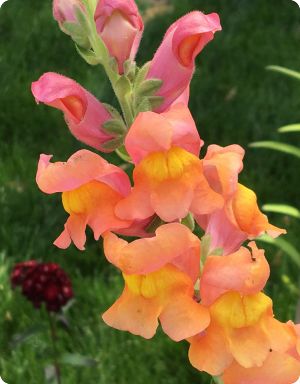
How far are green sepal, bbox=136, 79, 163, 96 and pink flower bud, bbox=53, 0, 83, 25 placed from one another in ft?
0.28

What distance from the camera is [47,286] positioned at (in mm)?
1492

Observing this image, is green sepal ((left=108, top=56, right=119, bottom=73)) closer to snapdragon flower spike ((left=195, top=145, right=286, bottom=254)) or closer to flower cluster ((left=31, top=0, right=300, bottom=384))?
flower cluster ((left=31, top=0, right=300, bottom=384))

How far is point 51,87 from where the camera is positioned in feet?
2.42

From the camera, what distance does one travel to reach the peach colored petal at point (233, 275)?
2.37 ft

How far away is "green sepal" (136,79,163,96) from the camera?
749 mm

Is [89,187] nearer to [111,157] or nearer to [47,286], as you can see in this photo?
[47,286]

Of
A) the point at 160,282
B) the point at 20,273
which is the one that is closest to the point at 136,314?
the point at 160,282

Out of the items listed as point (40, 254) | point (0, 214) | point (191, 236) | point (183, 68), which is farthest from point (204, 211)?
point (0, 214)

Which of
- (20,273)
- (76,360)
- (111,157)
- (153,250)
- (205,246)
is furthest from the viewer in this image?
(111,157)

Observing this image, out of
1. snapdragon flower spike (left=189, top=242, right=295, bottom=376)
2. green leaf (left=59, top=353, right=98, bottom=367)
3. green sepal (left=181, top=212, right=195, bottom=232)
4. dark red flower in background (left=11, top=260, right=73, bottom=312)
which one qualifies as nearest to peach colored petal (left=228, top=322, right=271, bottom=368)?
snapdragon flower spike (left=189, top=242, right=295, bottom=376)

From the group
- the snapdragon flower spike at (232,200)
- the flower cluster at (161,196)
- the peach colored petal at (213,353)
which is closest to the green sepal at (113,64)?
the flower cluster at (161,196)

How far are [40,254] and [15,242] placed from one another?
2.6 inches

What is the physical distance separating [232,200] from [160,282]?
102 mm

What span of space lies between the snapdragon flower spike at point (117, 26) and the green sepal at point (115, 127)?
53 mm
